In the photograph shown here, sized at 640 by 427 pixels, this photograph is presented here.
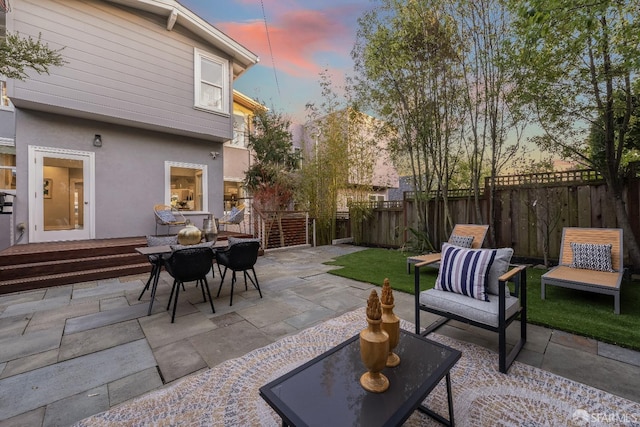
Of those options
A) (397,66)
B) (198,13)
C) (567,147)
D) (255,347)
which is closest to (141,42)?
(198,13)

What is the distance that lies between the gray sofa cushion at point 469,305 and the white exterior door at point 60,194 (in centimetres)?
694

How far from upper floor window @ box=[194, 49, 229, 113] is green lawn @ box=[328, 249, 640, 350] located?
558 cm

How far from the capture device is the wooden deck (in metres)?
4.18

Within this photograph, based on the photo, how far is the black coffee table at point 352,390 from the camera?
110cm

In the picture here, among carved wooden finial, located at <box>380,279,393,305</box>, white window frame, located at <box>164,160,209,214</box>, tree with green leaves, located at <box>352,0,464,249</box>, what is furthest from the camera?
white window frame, located at <box>164,160,209,214</box>

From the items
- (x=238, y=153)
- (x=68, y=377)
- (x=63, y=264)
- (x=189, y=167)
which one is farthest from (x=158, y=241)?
(x=238, y=153)

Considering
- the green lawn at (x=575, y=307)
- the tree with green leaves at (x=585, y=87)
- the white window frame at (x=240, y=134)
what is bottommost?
the green lawn at (x=575, y=307)

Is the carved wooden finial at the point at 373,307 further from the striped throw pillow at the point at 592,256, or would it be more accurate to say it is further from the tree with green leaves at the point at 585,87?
the striped throw pillow at the point at 592,256

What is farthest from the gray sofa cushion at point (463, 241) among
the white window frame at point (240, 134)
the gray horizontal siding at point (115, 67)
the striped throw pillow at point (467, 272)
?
the white window frame at point (240, 134)

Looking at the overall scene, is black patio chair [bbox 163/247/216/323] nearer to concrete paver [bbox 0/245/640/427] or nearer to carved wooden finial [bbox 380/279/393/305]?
concrete paver [bbox 0/245/640/427]

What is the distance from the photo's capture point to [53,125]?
555 cm

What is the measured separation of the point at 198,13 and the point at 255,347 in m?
7.82

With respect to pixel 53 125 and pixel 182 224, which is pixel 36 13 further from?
pixel 182 224

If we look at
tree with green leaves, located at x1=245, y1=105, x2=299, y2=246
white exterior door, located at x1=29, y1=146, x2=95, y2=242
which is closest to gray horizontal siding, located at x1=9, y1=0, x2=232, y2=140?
white exterior door, located at x1=29, y1=146, x2=95, y2=242
